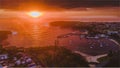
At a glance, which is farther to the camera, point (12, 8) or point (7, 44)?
point (12, 8)

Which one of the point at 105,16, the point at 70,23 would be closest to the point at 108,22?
the point at 105,16

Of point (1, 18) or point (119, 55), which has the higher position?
point (1, 18)

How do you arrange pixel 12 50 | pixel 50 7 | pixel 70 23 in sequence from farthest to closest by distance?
pixel 50 7 → pixel 70 23 → pixel 12 50

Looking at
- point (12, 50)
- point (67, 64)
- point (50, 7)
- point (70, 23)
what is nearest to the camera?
point (67, 64)

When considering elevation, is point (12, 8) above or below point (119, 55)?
above

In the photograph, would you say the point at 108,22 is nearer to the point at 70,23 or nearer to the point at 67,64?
the point at 70,23

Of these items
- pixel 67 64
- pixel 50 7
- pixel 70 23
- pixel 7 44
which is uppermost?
pixel 50 7

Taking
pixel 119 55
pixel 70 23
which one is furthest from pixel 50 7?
pixel 119 55

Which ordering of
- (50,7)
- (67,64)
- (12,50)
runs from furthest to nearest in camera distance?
1. (50,7)
2. (12,50)
3. (67,64)

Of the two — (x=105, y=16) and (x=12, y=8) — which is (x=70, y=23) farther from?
(x=12, y=8)
